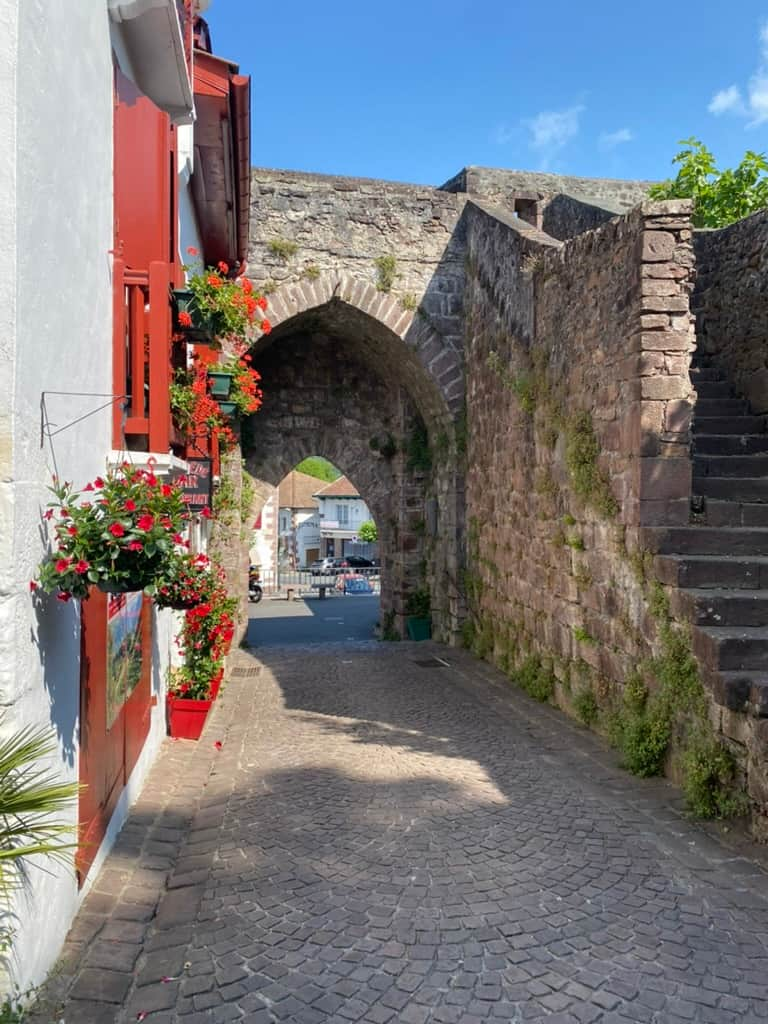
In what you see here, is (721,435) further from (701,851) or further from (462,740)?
(701,851)

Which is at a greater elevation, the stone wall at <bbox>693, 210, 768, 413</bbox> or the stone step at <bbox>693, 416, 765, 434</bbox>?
the stone wall at <bbox>693, 210, 768, 413</bbox>

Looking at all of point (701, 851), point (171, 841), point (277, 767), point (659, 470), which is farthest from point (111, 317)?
point (701, 851)

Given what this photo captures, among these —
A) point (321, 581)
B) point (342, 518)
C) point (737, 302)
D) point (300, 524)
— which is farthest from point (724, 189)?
point (300, 524)

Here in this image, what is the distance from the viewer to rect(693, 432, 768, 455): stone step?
20.6 ft

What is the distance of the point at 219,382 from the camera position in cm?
614

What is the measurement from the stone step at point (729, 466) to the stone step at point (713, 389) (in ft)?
4.07

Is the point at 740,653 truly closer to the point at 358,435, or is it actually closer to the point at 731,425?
the point at 731,425

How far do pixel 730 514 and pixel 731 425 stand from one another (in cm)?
148

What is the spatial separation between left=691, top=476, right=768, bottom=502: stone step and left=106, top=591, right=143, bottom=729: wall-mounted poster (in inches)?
151

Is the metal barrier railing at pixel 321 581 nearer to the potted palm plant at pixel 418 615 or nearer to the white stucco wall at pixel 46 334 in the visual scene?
the potted palm plant at pixel 418 615

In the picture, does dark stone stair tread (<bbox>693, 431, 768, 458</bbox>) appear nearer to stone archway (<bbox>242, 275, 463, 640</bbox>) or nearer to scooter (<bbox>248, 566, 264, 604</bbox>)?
stone archway (<bbox>242, 275, 463, 640</bbox>)

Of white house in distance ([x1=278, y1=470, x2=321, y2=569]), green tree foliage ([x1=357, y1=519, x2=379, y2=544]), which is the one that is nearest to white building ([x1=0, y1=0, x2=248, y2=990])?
green tree foliage ([x1=357, y1=519, x2=379, y2=544])

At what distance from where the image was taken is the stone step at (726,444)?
627 cm

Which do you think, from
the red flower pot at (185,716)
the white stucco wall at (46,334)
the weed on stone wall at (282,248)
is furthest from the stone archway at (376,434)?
the white stucco wall at (46,334)
